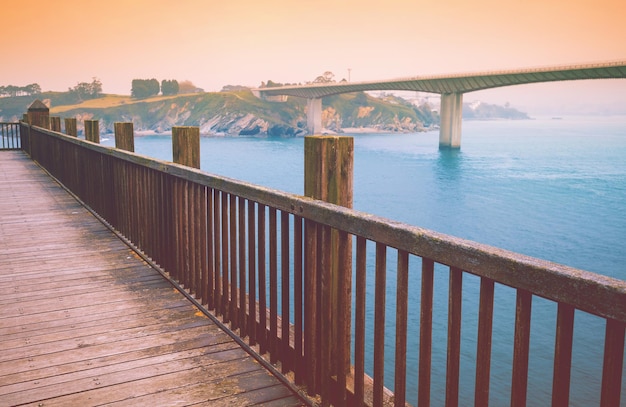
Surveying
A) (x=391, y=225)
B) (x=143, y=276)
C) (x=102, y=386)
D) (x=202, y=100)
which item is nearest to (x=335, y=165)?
(x=391, y=225)

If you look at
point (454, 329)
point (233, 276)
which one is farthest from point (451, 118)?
point (454, 329)

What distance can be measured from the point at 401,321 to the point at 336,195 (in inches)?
31.0

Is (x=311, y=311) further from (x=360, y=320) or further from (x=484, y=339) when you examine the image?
(x=484, y=339)

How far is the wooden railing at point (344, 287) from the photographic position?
159 centimetres

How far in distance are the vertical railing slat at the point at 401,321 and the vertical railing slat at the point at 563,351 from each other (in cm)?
66

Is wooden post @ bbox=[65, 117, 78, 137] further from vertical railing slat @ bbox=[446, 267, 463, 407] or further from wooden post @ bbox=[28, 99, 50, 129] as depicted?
vertical railing slat @ bbox=[446, 267, 463, 407]

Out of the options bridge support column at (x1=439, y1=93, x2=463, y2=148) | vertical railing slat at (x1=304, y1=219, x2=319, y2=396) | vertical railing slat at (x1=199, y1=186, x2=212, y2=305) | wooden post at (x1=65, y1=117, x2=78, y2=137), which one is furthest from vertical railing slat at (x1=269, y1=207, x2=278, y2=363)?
bridge support column at (x1=439, y1=93, x2=463, y2=148)

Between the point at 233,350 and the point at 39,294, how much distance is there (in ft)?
7.18

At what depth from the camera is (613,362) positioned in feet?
4.80

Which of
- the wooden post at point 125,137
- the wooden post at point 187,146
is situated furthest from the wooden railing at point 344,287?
the wooden post at point 125,137

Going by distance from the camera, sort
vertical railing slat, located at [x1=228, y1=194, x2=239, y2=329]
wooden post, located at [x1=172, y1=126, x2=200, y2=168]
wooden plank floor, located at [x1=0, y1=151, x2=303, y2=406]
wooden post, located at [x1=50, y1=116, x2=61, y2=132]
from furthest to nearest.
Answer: wooden post, located at [x1=50, y1=116, x2=61, y2=132]
wooden post, located at [x1=172, y1=126, x2=200, y2=168]
vertical railing slat, located at [x1=228, y1=194, x2=239, y2=329]
wooden plank floor, located at [x1=0, y1=151, x2=303, y2=406]

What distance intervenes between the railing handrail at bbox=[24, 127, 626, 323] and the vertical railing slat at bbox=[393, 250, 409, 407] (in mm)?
85

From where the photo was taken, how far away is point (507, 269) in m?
1.70

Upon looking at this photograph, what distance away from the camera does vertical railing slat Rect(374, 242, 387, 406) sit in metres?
2.36
